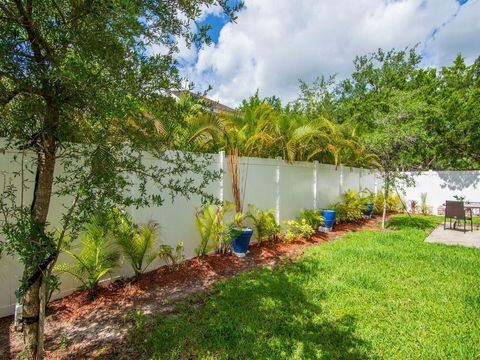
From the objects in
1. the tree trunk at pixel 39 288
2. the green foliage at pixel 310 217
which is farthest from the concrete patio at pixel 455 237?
the tree trunk at pixel 39 288

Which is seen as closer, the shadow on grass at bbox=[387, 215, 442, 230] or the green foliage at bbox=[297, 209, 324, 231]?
the green foliage at bbox=[297, 209, 324, 231]

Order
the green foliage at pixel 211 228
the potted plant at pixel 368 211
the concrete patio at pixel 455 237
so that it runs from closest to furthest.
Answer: the green foliage at pixel 211 228 < the concrete patio at pixel 455 237 < the potted plant at pixel 368 211

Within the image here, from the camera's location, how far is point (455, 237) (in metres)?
8.82

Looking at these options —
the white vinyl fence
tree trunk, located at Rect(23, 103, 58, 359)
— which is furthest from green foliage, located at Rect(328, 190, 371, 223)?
tree trunk, located at Rect(23, 103, 58, 359)

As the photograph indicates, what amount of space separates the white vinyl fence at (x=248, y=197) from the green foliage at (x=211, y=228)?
17 centimetres

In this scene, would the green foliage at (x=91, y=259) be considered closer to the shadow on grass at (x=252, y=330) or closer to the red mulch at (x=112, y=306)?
the red mulch at (x=112, y=306)

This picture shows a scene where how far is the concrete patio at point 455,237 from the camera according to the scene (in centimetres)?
811

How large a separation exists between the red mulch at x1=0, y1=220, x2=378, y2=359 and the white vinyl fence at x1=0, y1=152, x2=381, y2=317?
32 centimetres

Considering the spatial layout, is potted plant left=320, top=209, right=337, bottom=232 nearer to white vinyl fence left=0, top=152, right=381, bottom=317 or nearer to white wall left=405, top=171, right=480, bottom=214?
white vinyl fence left=0, top=152, right=381, bottom=317

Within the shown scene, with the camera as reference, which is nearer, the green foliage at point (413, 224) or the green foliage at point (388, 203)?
the green foliage at point (413, 224)

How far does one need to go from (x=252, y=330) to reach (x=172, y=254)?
250 cm

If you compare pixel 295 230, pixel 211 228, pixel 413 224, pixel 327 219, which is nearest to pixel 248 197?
pixel 211 228

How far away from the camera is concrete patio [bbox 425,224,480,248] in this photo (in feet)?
26.6

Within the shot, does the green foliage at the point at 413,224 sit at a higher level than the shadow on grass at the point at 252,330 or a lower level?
lower
